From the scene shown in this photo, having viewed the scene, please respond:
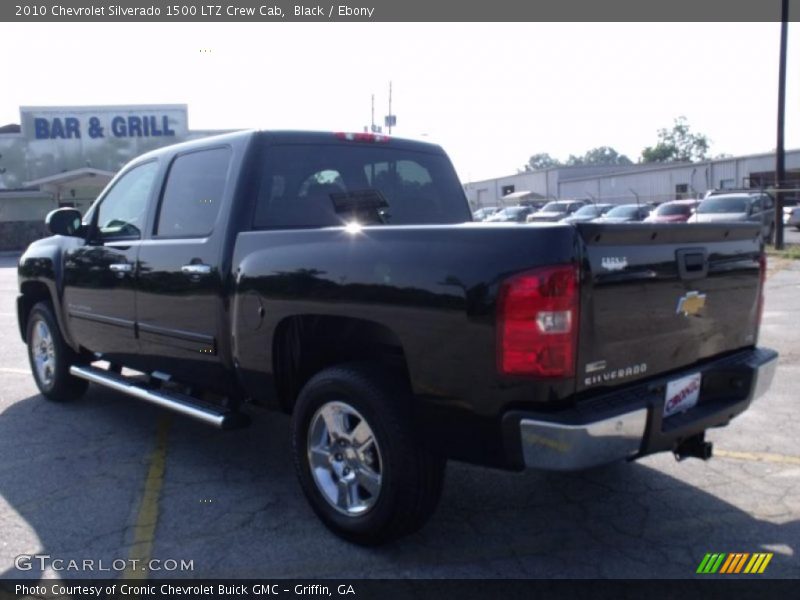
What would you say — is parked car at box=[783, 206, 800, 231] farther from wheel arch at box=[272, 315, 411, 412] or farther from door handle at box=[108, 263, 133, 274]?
wheel arch at box=[272, 315, 411, 412]

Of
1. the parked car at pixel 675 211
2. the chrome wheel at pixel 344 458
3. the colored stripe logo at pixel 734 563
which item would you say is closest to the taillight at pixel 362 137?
the chrome wheel at pixel 344 458

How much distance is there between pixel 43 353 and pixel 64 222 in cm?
153

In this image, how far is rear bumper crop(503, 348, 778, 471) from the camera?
2895mm

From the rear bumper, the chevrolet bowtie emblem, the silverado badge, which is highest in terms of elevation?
the silverado badge

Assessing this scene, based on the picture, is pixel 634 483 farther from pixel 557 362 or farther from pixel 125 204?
pixel 125 204

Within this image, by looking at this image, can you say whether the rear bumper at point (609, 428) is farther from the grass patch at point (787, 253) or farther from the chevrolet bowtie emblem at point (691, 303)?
the grass patch at point (787, 253)

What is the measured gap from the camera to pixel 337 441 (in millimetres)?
3715

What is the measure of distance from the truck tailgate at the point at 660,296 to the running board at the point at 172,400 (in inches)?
80.7

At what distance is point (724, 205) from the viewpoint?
24.6 m

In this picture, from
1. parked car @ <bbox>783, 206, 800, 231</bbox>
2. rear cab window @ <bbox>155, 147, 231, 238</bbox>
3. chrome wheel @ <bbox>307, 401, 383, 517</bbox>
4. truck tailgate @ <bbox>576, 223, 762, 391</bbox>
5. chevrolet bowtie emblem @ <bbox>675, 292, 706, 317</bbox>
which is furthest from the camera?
parked car @ <bbox>783, 206, 800, 231</bbox>

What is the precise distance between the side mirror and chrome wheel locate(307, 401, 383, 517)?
2.97 meters

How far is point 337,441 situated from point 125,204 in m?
2.83

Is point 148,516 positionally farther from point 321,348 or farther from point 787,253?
point 787,253

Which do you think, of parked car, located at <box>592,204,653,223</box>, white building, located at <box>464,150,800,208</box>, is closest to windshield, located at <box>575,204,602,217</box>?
parked car, located at <box>592,204,653,223</box>
